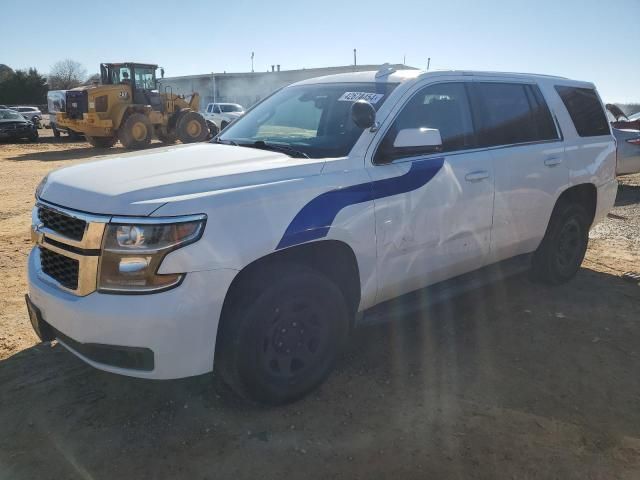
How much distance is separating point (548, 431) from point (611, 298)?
8.03 feet

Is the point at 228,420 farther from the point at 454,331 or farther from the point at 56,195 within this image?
the point at 454,331

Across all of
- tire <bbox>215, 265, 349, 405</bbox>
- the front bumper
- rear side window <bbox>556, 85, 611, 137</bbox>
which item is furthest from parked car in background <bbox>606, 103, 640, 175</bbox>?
the front bumper

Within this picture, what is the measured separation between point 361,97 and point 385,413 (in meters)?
2.02

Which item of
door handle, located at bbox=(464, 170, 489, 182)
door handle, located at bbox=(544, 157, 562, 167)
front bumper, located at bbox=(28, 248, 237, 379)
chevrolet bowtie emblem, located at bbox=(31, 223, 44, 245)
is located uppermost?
door handle, located at bbox=(544, 157, 562, 167)

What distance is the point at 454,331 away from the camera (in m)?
4.08

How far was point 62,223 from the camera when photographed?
2736 mm

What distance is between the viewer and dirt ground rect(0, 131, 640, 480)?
2596 millimetres

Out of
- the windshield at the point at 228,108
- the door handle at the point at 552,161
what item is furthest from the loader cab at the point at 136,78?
the door handle at the point at 552,161

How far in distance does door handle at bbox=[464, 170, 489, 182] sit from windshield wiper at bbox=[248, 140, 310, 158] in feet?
3.92

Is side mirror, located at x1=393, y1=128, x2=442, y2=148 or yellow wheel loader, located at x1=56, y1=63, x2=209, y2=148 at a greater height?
yellow wheel loader, located at x1=56, y1=63, x2=209, y2=148

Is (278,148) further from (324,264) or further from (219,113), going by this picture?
(219,113)

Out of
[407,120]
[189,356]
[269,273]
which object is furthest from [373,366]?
[407,120]

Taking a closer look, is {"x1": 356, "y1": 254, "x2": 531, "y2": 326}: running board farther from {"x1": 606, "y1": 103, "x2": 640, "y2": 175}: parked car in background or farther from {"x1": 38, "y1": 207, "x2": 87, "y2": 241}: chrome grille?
{"x1": 606, "y1": 103, "x2": 640, "y2": 175}: parked car in background

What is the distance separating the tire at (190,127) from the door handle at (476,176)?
1786 centimetres
